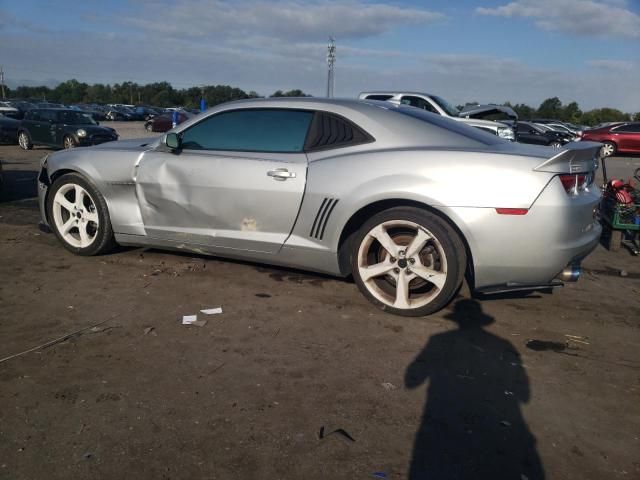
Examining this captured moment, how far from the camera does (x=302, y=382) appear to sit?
2.80 m

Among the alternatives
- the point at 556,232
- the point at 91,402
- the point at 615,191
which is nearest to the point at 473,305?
the point at 556,232

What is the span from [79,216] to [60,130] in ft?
41.2

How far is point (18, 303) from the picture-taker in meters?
3.77

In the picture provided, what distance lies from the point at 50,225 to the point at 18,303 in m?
1.46

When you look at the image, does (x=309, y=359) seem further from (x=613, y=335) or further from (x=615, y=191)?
(x=615, y=191)

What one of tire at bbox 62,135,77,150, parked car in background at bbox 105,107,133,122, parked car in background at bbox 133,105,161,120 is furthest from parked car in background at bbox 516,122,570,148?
parked car in background at bbox 133,105,161,120

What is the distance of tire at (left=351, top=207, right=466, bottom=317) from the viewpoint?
11.5 feet

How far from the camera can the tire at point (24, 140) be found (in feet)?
54.2

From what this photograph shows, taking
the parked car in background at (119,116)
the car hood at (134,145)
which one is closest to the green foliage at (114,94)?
the parked car in background at (119,116)

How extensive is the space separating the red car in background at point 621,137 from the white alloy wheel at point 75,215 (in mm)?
23099

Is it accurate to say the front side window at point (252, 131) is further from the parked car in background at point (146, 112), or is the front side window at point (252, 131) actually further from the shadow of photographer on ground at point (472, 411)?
the parked car in background at point (146, 112)

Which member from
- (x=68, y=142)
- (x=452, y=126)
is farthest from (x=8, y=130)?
(x=452, y=126)

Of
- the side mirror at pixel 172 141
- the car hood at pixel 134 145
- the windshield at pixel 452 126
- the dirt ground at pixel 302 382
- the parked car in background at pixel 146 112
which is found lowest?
the dirt ground at pixel 302 382

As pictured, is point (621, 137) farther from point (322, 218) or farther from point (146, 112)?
point (146, 112)
